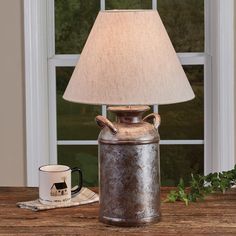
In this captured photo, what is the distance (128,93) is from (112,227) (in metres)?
0.43

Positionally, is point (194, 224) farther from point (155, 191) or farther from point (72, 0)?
point (72, 0)

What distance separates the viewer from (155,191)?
224 centimetres

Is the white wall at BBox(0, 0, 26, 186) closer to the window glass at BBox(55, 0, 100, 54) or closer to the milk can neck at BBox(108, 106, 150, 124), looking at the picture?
the window glass at BBox(55, 0, 100, 54)

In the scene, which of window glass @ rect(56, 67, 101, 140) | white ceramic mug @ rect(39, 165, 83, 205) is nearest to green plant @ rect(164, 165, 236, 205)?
white ceramic mug @ rect(39, 165, 83, 205)

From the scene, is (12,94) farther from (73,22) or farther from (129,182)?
(129,182)

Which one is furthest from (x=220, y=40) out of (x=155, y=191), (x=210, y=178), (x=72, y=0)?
(x=155, y=191)

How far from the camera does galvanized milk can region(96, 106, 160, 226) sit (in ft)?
7.15

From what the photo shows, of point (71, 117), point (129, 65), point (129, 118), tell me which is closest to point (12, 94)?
point (71, 117)

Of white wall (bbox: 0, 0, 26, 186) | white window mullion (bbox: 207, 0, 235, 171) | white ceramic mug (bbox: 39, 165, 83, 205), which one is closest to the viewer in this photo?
white ceramic mug (bbox: 39, 165, 83, 205)

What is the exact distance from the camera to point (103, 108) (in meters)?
4.06

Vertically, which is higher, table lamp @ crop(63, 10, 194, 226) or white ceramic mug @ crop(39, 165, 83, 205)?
table lamp @ crop(63, 10, 194, 226)

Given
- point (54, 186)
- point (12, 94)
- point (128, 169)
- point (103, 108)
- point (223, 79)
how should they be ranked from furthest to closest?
point (103, 108), point (12, 94), point (223, 79), point (54, 186), point (128, 169)

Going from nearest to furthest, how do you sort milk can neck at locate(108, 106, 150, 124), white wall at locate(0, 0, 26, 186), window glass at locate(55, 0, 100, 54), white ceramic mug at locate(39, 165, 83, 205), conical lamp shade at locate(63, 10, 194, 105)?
1. conical lamp shade at locate(63, 10, 194, 105)
2. milk can neck at locate(108, 106, 150, 124)
3. white ceramic mug at locate(39, 165, 83, 205)
4. white wall at locate(0, 0, 26, 186)
5. window glass at locate(55, 0, 100, 54)

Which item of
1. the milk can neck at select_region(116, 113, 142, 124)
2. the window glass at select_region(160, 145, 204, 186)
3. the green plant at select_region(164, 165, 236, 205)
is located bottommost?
the window glass at select_region(160, 145, 204, 186)
